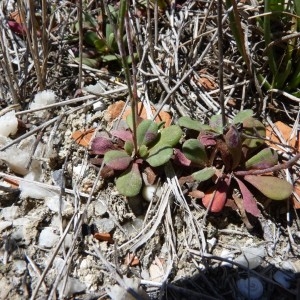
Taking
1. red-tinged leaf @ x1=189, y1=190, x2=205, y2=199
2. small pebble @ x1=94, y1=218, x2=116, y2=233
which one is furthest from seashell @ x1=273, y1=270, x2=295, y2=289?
small pebble @ x1=94, y1=218, x2=116, y2=233

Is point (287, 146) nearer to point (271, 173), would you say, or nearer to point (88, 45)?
point (271, 173)

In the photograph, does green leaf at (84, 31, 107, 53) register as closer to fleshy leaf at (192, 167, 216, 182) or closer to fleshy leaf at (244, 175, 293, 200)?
fleshy leaf at (192, 167, 216, 182)

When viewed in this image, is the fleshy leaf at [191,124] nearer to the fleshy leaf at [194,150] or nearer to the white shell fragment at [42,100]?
the fleshy leaf at [194,150]

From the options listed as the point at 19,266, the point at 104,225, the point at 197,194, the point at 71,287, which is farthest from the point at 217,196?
the point at 19,266

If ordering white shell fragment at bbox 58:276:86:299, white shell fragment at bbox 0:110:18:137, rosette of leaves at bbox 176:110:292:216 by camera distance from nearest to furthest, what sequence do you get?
white shell fragment at bbox 58:276:86:299, rosette of leaves at bbox 176:110:292:216, white shell fragment at bbox 0:110:18:137

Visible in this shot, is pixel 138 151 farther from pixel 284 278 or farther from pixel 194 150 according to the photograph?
pixel 284 278

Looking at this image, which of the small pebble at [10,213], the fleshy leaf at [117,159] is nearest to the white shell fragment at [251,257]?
the fleshy leaf at [117,159]
